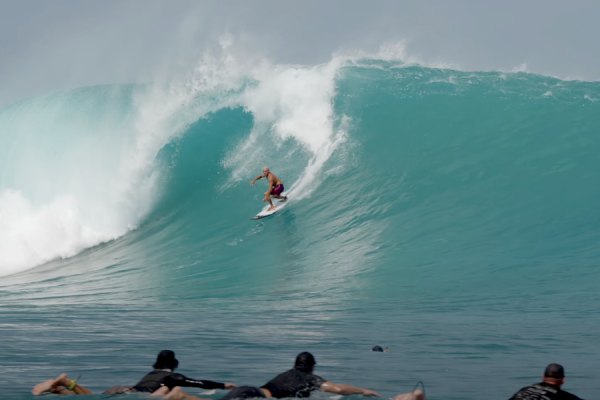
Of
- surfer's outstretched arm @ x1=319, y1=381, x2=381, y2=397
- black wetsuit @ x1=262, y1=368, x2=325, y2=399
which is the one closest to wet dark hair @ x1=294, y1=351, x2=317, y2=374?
black wetsuit @ x1=262, y1=368, x2=325, y2=399

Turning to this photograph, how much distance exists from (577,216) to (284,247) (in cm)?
591

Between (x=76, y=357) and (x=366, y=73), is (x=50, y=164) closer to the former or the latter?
(x=366, y=73)

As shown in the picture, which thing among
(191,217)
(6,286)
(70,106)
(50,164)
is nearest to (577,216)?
(191,217)

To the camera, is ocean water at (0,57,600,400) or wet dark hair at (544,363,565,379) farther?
ocean water at (0,57,600,400)

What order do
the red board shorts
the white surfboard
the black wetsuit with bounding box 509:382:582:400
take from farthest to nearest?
the red board shorts, the white surfboard, the black wetsuit with bounding box 509:382:582:400

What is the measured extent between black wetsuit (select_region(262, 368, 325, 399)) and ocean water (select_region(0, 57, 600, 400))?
909 mm

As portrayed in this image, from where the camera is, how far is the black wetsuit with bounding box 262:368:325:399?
26.8 feet

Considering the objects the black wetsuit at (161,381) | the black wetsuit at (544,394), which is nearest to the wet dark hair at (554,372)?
the black wetsuit at (544,394)

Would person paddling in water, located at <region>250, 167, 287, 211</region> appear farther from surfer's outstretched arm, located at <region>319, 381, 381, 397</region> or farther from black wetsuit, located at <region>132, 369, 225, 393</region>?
black wetsuit, located at <region>132, 369, 225, 393</region>

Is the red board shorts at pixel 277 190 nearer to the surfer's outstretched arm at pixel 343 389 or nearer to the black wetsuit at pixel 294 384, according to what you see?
the surfer's outstretched arm at pixel 343 389

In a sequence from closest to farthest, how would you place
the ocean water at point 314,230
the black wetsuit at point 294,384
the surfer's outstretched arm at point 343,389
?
the black wetsuit at point 294,384
the surfer's outstretched arm at point 343,389
the ocean water at point 314,230

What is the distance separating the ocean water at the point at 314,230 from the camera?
11.1 metres

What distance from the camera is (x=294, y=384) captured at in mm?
8195

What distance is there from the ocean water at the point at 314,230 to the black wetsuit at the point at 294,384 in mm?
909
